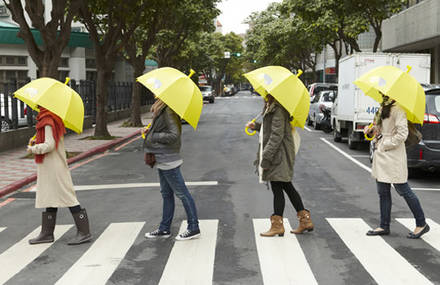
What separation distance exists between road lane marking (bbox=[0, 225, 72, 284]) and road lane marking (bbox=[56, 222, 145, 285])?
537mm

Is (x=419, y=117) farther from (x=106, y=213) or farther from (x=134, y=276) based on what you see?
(x=106, y=213)

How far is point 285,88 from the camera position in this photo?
20.1 ft

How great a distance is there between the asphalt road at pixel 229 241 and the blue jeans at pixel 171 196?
0.24 m

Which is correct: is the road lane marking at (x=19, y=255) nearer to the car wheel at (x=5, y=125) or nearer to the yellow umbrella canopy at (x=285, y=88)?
the yellow umbrella canopy at (x=285, y=88)

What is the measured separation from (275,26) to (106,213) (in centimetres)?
4241

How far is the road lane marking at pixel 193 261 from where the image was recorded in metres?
5.00

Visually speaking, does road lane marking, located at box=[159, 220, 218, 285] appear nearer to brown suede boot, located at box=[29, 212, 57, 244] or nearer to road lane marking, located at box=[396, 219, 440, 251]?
brown suede boot, located at box=[29, 212, 57, 244]

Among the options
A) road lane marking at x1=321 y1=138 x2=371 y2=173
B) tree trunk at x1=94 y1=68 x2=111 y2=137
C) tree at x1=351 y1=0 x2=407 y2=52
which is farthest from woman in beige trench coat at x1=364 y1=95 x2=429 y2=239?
tree at x1=351 y1=0 x2=407 y2=52

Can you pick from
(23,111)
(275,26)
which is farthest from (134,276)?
(275,26)

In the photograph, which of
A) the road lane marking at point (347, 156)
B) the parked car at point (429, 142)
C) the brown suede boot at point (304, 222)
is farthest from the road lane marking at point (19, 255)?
the road lane marking at point (347, 156)

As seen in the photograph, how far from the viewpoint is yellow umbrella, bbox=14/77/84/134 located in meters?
5.92

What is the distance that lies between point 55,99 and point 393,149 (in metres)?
3.91

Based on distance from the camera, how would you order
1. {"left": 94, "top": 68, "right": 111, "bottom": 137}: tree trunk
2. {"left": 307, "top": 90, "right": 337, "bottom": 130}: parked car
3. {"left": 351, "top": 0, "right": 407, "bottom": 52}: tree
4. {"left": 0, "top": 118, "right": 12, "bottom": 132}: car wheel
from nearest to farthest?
{"left": 0, "top": 118, "right": 12, "bottom": 132}: car wheel
{"left": 94, "top": 68, "right": 111, "bottom": 137}: tree trunk
{"left": 307, "top": 90, "right": 337, "bottom": 130}: parked car
{"left": 351, "top": 0, "right": 407, "bottom": 52}: tree

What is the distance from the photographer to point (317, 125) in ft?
73.6
